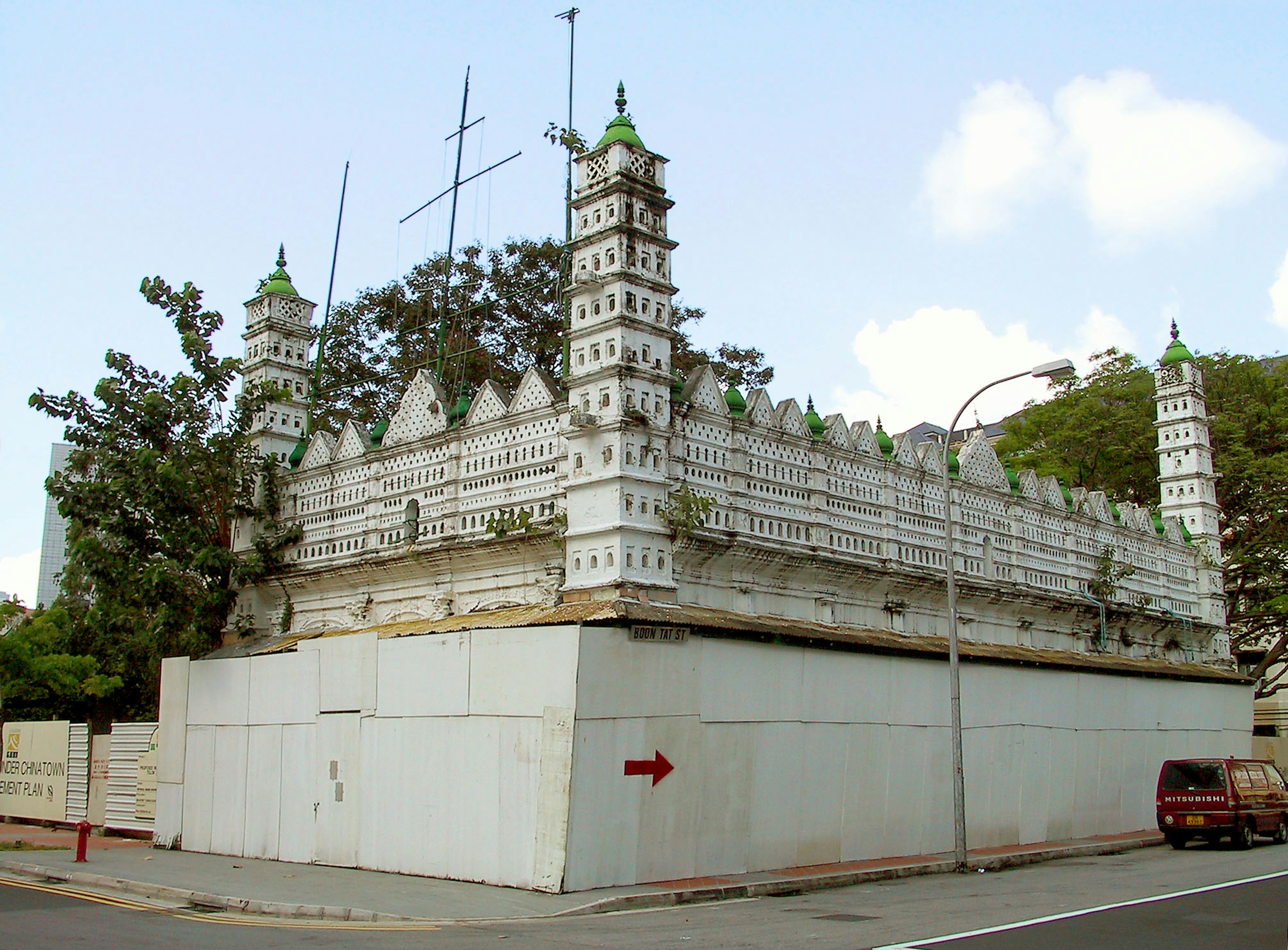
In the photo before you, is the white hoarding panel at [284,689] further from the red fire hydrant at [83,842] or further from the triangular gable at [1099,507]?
the triangular gable at [1099,507]

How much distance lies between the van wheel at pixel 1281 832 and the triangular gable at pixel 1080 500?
6.51 metres

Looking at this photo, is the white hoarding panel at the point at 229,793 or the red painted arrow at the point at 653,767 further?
the white hoarding panel at the point at 229,793

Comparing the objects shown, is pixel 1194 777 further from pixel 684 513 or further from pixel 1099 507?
pixel 684 513

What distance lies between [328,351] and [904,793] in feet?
72.3

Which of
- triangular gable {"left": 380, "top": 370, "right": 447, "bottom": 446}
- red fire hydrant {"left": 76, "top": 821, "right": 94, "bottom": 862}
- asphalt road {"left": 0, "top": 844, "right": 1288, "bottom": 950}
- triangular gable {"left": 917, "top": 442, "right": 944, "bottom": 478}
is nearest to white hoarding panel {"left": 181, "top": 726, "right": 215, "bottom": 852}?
red fire hydrant {"left": 76, "top": 821, "right": 94, "bottom": 862}

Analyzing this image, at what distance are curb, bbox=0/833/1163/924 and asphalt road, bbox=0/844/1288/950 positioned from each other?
0.25 metres

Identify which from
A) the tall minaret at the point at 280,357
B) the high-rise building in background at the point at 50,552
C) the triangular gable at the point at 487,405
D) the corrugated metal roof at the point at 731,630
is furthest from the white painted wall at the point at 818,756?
the high-rise building in background at the point at 50,552

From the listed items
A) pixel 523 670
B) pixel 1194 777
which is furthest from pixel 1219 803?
pixel 523 670

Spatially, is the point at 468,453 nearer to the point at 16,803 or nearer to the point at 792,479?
the point at 792,479

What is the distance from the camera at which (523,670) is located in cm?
1333

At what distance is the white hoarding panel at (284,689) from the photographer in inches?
635

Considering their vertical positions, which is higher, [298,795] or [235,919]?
[298,795]

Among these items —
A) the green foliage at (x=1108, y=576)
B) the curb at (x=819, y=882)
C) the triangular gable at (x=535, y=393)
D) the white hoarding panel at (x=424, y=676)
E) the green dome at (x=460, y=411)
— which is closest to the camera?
the curb at (x=819, y=882)

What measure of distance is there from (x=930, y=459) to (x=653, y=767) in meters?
8.90
